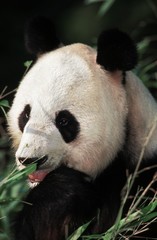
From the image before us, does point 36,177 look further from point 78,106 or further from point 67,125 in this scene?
point 78,106

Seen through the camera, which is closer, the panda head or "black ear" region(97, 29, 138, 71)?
the panda head

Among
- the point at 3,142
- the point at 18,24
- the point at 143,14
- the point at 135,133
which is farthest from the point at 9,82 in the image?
the point at 135,133

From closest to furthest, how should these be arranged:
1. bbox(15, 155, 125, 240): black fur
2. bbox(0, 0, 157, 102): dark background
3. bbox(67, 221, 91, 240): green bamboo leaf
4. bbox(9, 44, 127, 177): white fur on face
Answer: bbox(67, 221, 91, 240): green bamboo leaf
bbox(15, 155, 125, 240): black fur
bbox(9, 44, 127, 177): white fur on face
bbox(0, 0, 157, 102): dark background

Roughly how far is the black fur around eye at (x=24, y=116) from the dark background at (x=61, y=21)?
609 centimetres

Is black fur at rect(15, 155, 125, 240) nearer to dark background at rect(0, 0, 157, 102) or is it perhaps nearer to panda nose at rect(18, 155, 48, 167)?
panda nose at rect(18, 155, 48, 167)

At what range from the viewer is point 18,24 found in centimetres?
1154

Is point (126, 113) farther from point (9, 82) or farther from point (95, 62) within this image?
point (9, 82)

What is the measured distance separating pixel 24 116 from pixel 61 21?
698 centimetres

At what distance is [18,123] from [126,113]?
0.52 m

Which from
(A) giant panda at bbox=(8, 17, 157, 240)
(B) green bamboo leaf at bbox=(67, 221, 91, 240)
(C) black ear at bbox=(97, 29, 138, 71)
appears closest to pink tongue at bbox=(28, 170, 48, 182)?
(A) giant panda at bbox=(8, 17, 157, 240)

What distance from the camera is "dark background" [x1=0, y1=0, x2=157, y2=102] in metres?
10.9

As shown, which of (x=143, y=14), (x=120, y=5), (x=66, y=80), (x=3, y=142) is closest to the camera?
(x=66, y=80)

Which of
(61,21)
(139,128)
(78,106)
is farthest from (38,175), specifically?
(61,21)

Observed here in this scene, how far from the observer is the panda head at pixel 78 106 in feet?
14.5
